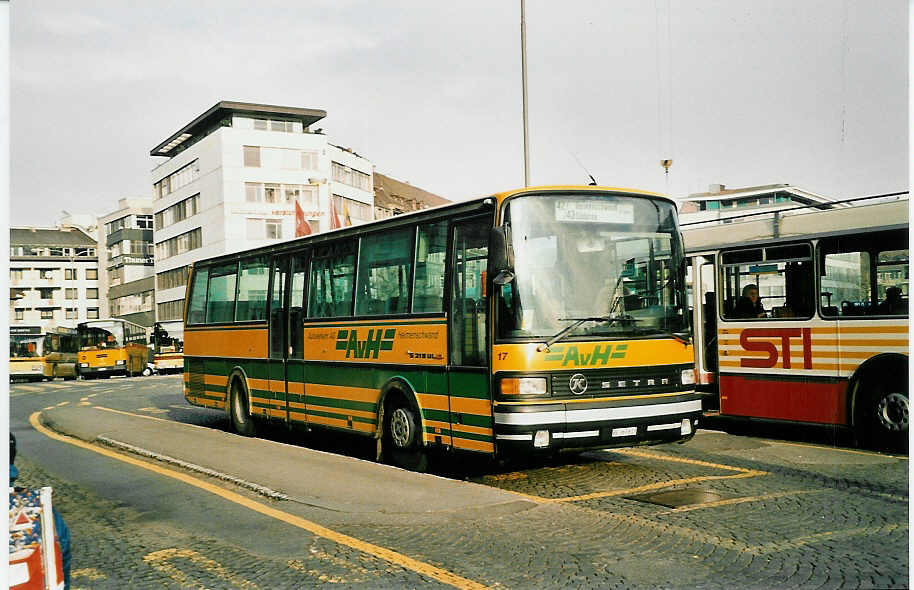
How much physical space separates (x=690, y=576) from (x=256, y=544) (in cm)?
340

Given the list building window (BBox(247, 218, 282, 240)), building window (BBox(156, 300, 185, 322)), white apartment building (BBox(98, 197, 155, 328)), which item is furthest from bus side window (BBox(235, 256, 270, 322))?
white apartment building (BBox(98, 197, 155, 328))

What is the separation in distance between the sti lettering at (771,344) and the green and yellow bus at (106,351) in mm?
42674

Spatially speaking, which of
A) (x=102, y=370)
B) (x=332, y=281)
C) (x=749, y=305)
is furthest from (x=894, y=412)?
(x=102, y=370)

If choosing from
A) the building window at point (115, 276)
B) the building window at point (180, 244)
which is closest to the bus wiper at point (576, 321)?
the building window at point (180, 244)

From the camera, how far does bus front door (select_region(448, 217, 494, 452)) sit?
9898 millimetres

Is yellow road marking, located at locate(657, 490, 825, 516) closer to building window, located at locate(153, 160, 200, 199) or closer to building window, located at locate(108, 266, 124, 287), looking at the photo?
building window, located at locate(153, 160, 200, 199)

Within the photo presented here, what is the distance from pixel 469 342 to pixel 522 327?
0.88 m

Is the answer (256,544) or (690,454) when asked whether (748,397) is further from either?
(256,544)

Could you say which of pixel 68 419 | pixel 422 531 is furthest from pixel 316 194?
pixel 422 531

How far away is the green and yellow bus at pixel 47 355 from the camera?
4888 cm

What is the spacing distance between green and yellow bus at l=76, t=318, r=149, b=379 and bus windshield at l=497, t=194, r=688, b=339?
44.3 meters

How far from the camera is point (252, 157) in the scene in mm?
77500

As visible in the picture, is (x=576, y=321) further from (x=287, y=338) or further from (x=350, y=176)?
(x=350, y=176)

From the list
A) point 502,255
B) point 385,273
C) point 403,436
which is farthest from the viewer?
point 385,273
